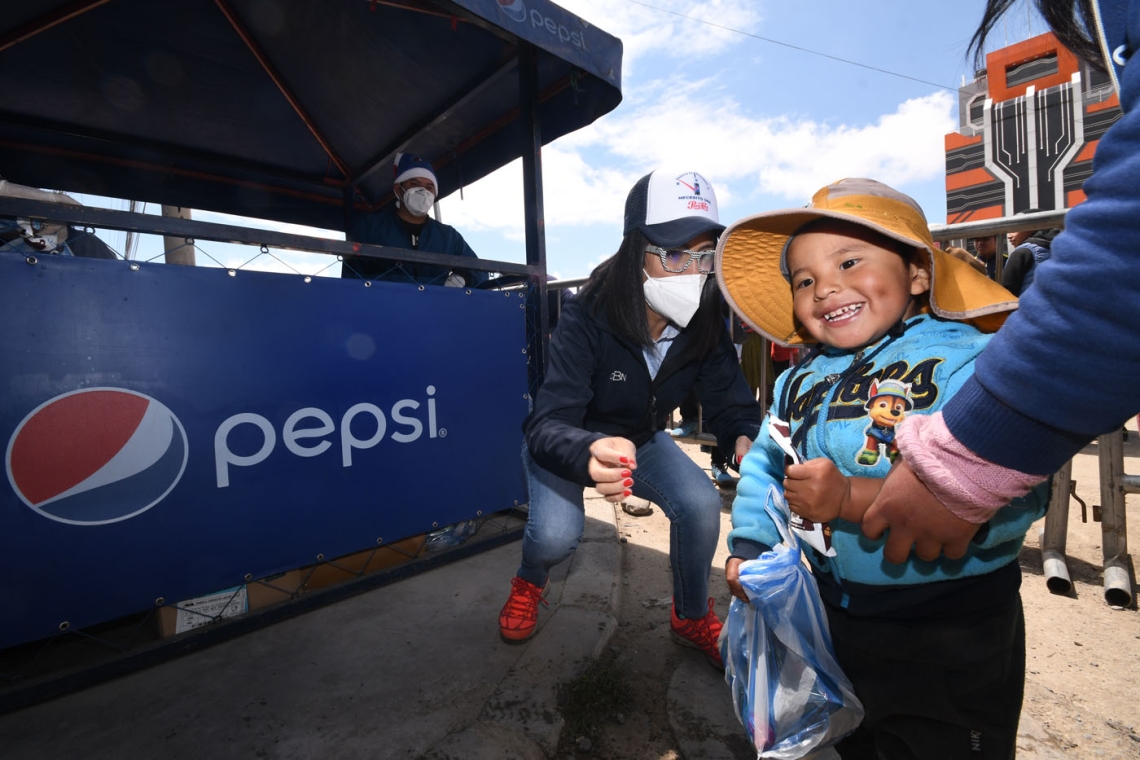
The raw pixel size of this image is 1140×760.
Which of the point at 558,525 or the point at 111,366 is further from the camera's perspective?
the point at 558,525

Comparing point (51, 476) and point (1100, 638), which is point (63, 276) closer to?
point (51, 476)

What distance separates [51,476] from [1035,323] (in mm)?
2656

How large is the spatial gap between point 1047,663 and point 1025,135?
39.4 metres

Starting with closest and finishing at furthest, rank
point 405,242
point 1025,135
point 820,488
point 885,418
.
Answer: point 820,488
point 885,418
point 405,242
point 1025,135

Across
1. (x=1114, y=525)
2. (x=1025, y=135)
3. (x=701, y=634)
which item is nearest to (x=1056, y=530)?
(x=1114, y=525)

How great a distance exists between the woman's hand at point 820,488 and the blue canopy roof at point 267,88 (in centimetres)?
253

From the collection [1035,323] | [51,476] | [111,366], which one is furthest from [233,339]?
[1035,323]

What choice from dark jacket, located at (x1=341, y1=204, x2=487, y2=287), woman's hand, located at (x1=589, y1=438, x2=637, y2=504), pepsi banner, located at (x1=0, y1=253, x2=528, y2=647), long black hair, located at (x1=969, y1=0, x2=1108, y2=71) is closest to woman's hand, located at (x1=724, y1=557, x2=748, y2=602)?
woman's hand, located at (x1=589, y1=438, x2=637, y2=504)

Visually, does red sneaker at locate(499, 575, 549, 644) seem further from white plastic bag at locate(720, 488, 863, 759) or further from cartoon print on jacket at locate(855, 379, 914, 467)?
→ cartoon print on jacket at locate(855, 379, 914, 467)

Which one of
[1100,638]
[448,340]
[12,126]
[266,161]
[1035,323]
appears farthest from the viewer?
[266,161]

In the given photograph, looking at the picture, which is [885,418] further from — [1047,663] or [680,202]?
[1047,663]

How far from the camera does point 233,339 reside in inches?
82.1

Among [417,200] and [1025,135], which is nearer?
[417,200]

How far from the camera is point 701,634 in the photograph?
78.1 inches
